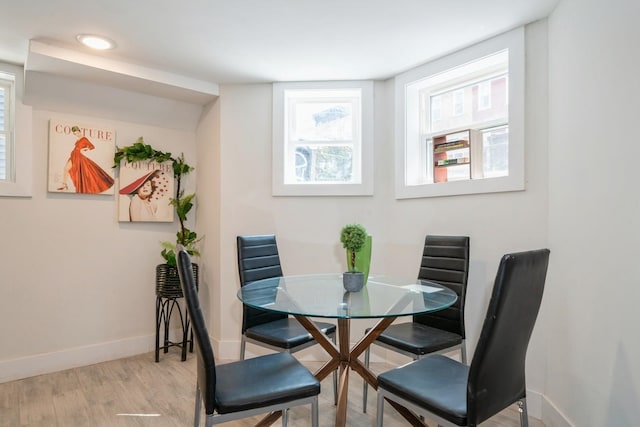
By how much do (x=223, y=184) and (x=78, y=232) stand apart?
1243 millimetres

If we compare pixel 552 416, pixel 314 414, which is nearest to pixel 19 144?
pixel 314 414

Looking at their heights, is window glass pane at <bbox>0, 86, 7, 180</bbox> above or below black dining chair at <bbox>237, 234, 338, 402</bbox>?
above

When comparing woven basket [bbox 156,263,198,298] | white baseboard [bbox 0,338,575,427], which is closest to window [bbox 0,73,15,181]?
woven basket [bbox 156,263,198,298]

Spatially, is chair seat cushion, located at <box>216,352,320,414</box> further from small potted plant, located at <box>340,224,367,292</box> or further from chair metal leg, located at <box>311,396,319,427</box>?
small potted plant, located at <box>340,224,367,292</box>

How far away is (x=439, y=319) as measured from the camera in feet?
7.93

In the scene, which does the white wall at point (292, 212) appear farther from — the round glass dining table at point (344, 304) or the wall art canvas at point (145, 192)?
the round glass dining table at point (344, 304)

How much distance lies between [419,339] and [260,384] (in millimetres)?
1036

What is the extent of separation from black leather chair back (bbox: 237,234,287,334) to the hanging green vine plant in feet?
2.80

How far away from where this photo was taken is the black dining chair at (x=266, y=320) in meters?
2.30

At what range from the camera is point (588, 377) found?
186 cm

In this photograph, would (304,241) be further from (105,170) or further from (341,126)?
(105,170)

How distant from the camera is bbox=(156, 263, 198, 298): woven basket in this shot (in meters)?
3.21

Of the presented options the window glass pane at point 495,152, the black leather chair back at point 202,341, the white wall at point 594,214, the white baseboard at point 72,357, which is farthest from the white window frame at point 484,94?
the white baseboard at point 72,357

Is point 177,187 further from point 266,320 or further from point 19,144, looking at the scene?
point 266,320
